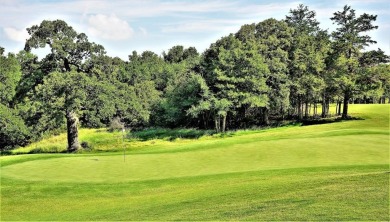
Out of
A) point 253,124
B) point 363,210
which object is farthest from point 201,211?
point 253,124

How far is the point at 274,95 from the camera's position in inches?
2074

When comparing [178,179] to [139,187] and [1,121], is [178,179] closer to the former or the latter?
[139,187]

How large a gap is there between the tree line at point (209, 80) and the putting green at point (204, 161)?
16.3m

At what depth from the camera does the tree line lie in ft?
116

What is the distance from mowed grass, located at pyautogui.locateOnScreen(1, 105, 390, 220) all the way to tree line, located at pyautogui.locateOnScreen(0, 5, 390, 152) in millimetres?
15173

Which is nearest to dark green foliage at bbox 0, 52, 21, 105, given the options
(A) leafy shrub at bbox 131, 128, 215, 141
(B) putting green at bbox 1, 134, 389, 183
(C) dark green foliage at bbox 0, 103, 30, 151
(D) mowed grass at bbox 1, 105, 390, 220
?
(C) dark green foliage at bbox 0, 103, 30, 151

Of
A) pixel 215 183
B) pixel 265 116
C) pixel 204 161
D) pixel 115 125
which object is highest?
pixel 265 116

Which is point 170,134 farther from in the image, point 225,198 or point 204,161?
point 225,198

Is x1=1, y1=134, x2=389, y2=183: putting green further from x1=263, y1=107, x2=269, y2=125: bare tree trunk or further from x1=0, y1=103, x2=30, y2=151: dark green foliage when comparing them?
x1=263, y1=107, x2=269, y2=125: bare tree trunk

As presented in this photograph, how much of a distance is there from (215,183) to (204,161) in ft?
12.9

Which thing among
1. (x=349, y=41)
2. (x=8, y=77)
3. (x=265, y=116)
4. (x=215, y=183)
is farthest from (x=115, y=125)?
(x=215, y=183)

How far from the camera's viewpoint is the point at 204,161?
59.9 feet

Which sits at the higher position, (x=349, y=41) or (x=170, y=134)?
(x=349, y=41)

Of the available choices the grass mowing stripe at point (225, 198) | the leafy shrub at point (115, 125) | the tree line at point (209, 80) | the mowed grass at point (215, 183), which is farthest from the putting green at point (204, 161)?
the leafy shrub at point (115, 125)
